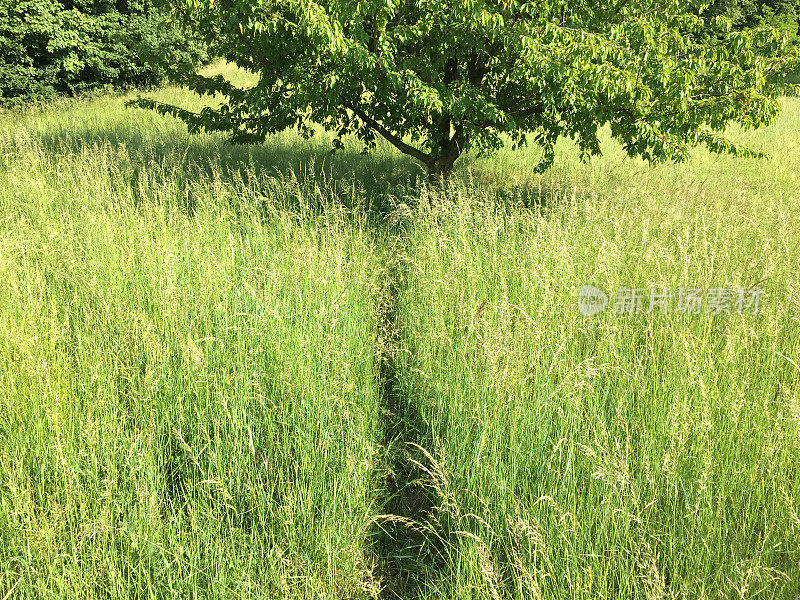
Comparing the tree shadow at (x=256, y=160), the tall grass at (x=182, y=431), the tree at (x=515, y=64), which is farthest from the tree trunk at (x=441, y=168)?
the tall grass at (x=182, y=431)

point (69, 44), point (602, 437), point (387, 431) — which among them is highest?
point (69, 44)

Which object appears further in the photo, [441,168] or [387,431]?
[441,168]

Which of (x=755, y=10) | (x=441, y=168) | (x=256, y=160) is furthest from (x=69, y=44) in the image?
(x=755, y=10)

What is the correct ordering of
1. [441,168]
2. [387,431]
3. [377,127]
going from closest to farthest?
1. [387,431]
2. [377,127]
3. [441,168]

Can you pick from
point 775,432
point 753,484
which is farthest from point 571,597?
point 775,432

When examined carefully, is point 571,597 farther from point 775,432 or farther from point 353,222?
point 353,222

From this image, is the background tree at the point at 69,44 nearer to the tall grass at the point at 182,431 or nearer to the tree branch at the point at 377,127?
the tree branch at the point at 377,127

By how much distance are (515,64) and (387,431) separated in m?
3.79

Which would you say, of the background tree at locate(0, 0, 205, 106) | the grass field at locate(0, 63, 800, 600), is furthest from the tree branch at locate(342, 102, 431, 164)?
the background tree at locate(0, 0, 205, 106)

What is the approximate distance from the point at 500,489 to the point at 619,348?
141cm

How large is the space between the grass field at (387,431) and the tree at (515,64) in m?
1.41

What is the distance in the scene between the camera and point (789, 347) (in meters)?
3.18

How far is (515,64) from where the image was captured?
514 cm

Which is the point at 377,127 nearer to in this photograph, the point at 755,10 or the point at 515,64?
the point at 515,64
